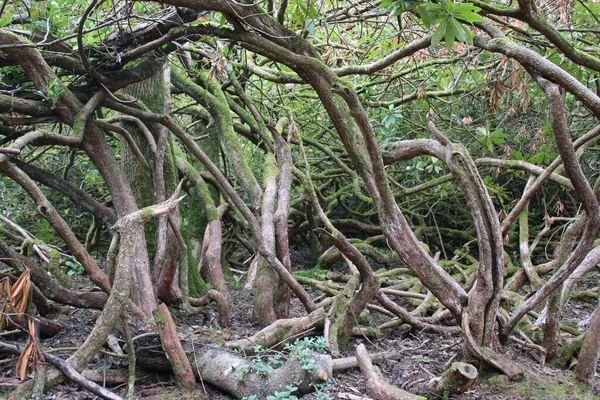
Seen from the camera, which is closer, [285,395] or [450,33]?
[450,33]

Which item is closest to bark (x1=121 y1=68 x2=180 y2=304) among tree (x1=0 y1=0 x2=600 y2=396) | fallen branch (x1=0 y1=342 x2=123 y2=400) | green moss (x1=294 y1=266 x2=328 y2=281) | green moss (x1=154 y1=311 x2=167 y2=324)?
tree (x1=0 y1=0 x2=600 y2=396)

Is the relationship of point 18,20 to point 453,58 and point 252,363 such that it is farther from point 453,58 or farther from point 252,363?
point 453,58

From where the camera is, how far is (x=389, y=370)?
3.51 meters

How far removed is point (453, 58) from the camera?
4977mm

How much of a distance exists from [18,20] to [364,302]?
3185 millimetres

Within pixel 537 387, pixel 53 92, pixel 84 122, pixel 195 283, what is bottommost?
pixel 537 387

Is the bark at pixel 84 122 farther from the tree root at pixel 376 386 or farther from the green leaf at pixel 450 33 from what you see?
the green leaf at pixel 450 33

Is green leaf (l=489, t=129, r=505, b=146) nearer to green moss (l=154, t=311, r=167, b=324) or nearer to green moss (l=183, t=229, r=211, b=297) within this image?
green moss (l=183, t=229, r=211, b=297)

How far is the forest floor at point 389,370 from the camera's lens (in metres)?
2.93

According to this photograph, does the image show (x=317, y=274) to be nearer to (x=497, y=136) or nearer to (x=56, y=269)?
(x=497, y=136)

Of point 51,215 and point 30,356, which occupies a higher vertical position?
point 51,215

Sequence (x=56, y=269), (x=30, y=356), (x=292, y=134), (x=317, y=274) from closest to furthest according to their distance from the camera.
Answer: (x=30, y=356)
(x=56, y=269)
(x=292, y=134)
(x=317, y=274)

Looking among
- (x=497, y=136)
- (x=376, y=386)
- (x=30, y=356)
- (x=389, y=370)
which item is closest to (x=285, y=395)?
(x=376, y=386)

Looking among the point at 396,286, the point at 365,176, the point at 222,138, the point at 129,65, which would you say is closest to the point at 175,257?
the point at 222,138
